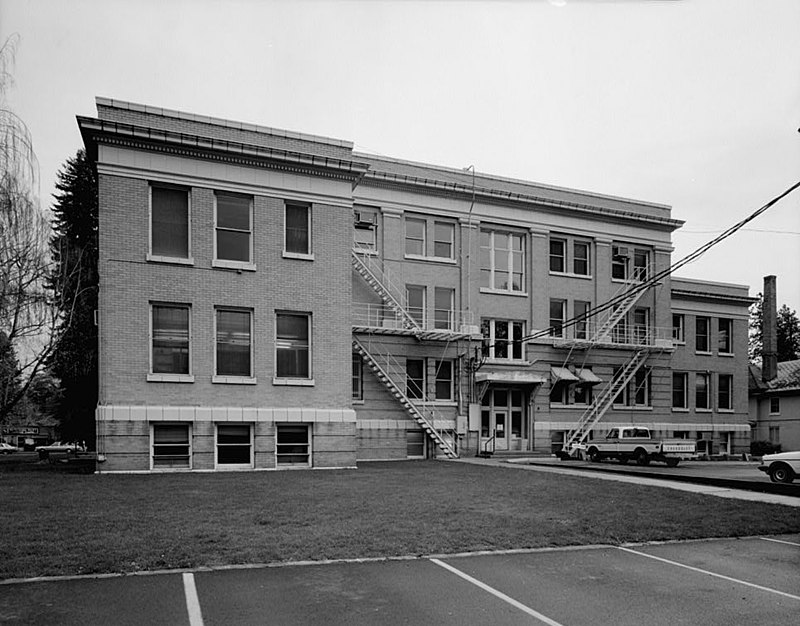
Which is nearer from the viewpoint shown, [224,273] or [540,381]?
[224,273]

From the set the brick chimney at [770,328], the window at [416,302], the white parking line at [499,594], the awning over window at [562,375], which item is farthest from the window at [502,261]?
the white parking line at [499,594]

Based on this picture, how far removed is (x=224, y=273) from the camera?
25.0m

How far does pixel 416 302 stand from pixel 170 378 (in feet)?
44.1

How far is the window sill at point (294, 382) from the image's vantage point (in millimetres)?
25431

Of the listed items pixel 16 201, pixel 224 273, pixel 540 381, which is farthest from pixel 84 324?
pixel 540 381

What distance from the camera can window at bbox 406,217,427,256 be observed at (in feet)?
112

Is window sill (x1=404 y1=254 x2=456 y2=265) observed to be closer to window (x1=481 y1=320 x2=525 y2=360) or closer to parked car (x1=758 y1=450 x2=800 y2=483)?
window (x1=481 y1=320 x2=525 y2=360)

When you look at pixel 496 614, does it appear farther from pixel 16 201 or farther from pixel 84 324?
pixel 84 324

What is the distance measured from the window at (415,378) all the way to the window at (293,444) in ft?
27.9

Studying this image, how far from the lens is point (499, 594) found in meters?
8.05

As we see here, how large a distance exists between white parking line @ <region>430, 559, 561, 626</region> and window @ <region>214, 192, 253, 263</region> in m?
17.6

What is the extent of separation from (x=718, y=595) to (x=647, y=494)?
9.44 meters

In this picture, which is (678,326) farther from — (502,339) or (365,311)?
(365,311)

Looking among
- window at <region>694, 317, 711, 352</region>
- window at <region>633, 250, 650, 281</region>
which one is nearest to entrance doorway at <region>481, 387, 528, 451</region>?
window at <region>633, 250, 650, 281</region>
